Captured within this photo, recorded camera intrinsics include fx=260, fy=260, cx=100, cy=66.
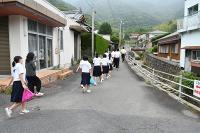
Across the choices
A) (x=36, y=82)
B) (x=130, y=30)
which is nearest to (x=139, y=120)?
(x=36, y=82)

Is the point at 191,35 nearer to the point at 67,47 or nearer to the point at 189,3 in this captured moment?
the point at 189,3

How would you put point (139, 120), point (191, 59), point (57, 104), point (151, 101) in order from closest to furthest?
point (139, 120)
point (57, 104)
point (151, 101)
point (191, 59)

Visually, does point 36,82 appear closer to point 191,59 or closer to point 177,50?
point 191,59

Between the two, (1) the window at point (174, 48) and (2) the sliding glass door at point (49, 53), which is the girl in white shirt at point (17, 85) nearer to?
(2) the sliding glass door at point (49, 53)

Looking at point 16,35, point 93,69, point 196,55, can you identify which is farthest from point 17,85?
point 196,55

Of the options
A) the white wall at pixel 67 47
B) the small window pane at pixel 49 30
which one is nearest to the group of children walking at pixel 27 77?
the small window pane at pixel 49 30

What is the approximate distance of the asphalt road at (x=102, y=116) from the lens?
589 centimetres

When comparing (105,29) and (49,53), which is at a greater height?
(105,29)

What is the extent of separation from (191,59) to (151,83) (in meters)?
12.2

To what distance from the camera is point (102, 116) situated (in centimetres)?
690

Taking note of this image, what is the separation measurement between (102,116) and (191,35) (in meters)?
19.6

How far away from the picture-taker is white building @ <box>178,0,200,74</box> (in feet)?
73.9

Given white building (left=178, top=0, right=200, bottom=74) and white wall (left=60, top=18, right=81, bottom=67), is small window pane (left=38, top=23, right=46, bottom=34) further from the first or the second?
white building (left=178, top=0, right=200, bottom=74)

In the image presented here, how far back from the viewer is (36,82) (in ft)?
30.7
